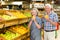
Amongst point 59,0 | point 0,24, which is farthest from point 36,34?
point 59,0

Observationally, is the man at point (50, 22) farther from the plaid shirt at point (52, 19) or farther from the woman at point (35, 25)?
the woman at point (35, 25)

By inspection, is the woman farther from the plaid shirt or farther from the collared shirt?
the plaid shirt

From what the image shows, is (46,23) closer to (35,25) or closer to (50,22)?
(50,22)

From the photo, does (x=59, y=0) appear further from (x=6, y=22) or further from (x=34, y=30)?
(x=6, y=22)

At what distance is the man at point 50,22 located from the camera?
6137 mm

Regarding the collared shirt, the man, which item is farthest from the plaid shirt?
the collared shirt

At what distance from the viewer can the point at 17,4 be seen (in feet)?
42.2

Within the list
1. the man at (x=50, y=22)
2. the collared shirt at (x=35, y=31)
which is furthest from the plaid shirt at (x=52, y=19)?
the collared shirt at (x=35, y=31)

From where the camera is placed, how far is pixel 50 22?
20.0 ft

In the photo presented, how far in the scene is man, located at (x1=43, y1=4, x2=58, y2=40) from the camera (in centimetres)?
614

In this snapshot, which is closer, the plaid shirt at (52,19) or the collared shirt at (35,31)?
the plaid shirt at (52,19)

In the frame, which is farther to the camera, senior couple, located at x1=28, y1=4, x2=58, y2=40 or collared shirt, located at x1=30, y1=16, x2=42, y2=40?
collared shirt, located at x1=30, y1=16, x2=42, y2=40

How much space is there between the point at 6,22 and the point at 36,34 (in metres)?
1.39

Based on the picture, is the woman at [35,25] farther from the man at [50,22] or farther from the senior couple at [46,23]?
the man at [50,22]
